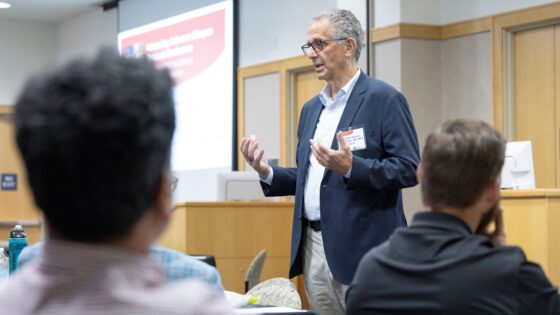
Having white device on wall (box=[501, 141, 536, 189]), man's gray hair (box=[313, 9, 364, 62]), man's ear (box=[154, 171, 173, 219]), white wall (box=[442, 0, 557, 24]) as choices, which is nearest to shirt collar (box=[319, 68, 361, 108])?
man's gray hair (box=[313, 9, 364, 62])

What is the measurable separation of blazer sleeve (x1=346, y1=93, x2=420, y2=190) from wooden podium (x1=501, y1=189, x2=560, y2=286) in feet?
6.37

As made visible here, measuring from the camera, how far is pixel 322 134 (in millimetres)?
3318

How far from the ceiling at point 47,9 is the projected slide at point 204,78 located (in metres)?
2.04

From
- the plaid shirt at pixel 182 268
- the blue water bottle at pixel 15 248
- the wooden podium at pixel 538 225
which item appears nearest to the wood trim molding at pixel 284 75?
the wooden podium at pixel 538 225

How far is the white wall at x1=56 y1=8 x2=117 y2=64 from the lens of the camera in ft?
40.9

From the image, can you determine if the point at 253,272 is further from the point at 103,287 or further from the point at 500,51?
the point at 103,287

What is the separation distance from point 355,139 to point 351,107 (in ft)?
0.42

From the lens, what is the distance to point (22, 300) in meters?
0.90

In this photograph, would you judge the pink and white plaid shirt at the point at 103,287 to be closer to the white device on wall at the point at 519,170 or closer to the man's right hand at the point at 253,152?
the man's right hand at the point at 253,152

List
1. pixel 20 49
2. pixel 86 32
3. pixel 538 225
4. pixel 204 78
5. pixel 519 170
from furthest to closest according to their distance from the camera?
pixel 20 49, pixel 86 32, pixel 204 78, pixel 519 170, pixel 538 225

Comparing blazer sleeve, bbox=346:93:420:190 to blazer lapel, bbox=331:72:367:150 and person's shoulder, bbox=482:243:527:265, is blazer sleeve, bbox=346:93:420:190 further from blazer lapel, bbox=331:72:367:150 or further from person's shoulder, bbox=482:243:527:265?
person's shoulder, bbox=482:243:527:265

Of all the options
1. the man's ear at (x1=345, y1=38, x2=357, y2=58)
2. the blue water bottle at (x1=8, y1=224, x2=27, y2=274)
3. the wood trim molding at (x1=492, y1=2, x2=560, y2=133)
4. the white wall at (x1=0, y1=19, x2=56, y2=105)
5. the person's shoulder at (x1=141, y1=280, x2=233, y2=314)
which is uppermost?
the white wall at (x1=0, y1=19, x2=56, y2=105)

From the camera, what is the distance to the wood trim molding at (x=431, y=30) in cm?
731

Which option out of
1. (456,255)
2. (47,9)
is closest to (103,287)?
(456,255)
